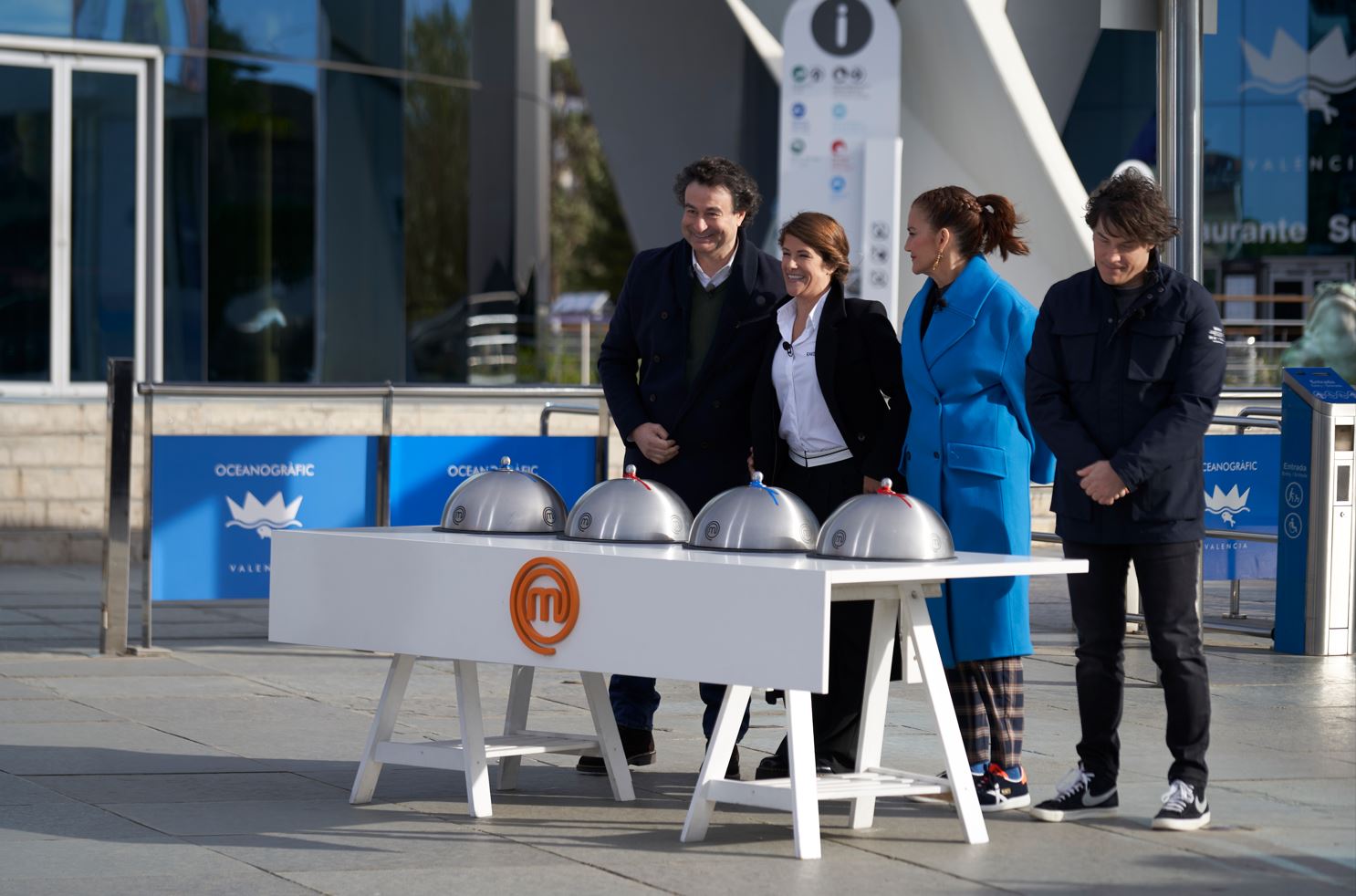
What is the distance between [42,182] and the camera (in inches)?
616

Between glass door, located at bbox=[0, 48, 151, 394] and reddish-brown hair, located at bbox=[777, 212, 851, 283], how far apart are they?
408 inches

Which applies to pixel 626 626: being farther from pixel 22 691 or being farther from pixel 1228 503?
pixel 1228 503

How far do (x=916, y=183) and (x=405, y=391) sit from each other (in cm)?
1008

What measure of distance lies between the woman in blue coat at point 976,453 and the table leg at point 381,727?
1.67m

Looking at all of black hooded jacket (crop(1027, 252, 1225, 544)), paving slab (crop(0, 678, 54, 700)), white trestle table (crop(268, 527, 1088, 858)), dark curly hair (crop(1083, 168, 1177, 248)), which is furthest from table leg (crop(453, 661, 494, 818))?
paving slab (crop(0, 678, 54, 700))

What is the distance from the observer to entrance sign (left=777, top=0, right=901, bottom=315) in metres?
19.3

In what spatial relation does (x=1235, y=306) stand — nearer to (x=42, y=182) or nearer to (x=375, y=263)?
(x=375, y=263)

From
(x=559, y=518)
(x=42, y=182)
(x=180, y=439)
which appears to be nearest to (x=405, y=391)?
(x=180, y=439)

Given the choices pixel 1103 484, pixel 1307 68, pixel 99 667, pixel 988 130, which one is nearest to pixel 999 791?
pixel 1103 484

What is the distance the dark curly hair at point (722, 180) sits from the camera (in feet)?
22.4

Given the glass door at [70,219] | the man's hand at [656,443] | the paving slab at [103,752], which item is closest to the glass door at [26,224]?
Result: the glass door at [70,219]

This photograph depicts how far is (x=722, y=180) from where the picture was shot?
682cm

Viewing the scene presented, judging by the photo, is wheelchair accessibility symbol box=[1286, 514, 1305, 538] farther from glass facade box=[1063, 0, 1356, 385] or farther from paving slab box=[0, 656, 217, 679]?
glass facade box=[1063, 0, 1356, 385]

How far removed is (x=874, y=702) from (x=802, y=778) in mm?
526
